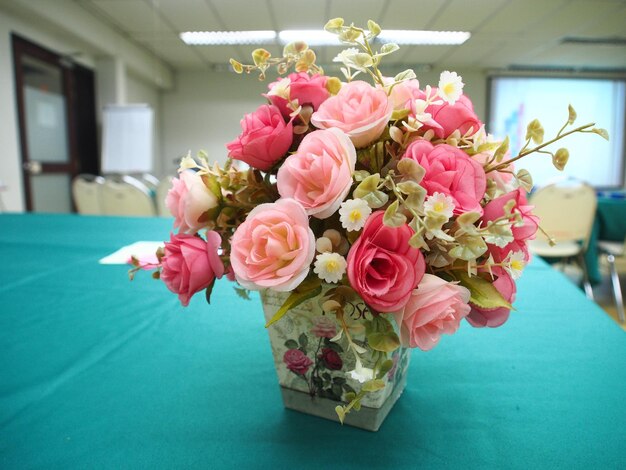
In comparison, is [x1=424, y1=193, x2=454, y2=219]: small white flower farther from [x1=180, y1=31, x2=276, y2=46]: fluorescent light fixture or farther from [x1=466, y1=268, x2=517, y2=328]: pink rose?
[x1=180, y1=31, x2=276, y2=46]: fluorescent light fixture

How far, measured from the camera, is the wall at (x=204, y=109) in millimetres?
6965

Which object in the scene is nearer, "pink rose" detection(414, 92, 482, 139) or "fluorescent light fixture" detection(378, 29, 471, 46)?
"pink rose" detection(414, 92, 482, 139)

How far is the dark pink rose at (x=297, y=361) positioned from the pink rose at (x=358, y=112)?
229mm

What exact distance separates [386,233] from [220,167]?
21 centimetres

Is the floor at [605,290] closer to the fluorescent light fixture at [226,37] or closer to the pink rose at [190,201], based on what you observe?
the pink rose at [190,201]

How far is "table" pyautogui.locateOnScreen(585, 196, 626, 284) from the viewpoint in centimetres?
275

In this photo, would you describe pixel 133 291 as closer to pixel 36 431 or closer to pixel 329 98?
pixel 36 431

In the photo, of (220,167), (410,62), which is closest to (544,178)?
(410,62)

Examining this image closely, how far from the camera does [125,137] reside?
518 centimetres

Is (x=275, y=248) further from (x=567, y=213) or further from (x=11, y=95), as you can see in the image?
(x=11, y=95)


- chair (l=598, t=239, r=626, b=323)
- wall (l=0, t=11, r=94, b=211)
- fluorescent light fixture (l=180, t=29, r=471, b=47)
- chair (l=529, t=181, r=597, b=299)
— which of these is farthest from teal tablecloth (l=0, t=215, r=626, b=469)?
fluorescent light fixture (l=180, t=29, r=471, b=47)

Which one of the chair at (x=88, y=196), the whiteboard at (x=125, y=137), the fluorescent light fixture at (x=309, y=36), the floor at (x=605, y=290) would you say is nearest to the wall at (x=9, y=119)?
the chair at (x=88, y=196)

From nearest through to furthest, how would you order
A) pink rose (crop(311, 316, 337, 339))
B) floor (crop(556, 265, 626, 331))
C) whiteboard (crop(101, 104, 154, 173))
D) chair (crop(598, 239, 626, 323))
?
pink rose (crop(311, 316, 337, 339)) < chair (crop(598, 239, 626, 323)) < floor (crop(556, 265, 626, 331)) < whiteboard (crop(101, 104, 154, 173))

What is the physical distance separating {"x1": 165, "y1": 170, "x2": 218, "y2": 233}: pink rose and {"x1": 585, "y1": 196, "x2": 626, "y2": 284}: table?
307cm
